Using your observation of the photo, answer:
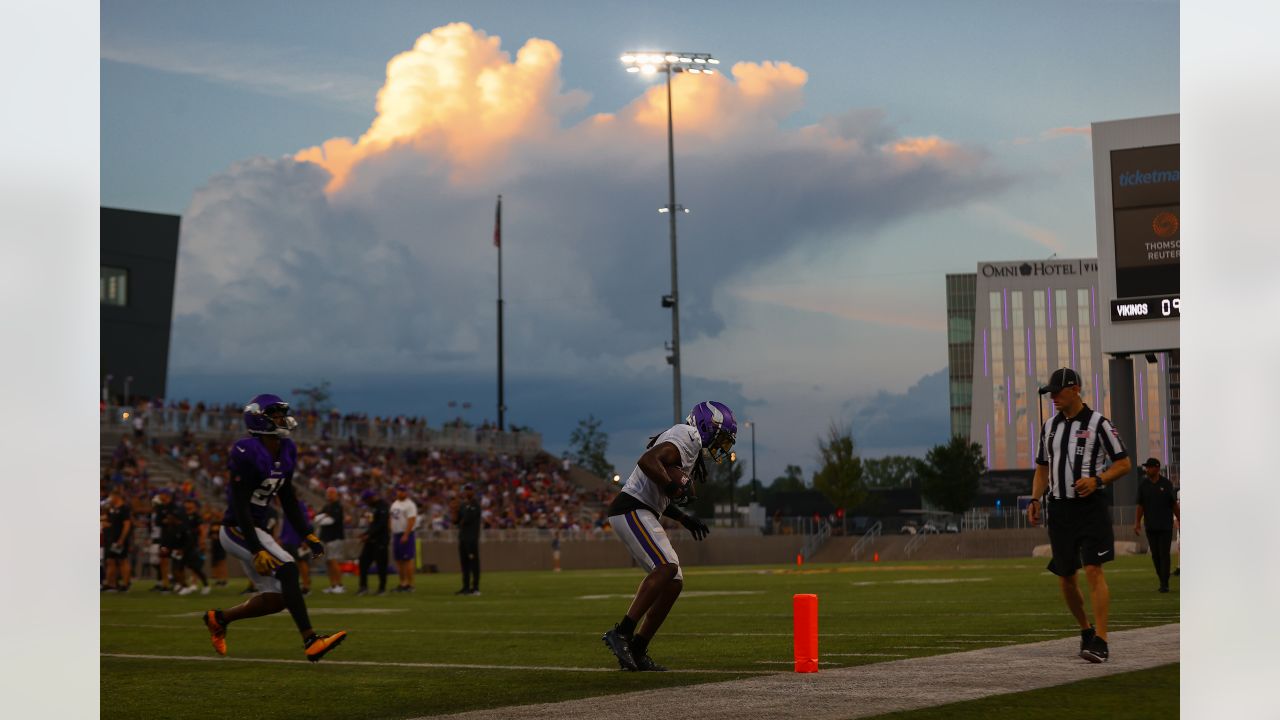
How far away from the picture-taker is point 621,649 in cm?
1082

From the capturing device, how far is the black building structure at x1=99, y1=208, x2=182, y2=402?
240 ft

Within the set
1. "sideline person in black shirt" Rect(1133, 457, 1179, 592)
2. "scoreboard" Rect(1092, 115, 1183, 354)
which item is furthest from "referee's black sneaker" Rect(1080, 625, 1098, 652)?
"scoreboard" Rect(1092, 115, 1183, 354)

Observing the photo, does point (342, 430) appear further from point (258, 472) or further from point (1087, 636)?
point (1087, 636)

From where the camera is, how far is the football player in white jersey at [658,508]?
1072 cm

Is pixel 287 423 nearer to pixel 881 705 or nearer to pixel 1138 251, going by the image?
pixel 881 705

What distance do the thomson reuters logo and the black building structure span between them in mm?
49607

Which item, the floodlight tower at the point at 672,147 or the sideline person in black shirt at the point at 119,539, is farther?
the floodlight tower at the point at 672,147

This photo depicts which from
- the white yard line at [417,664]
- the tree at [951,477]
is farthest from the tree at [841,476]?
the white yard line at [417,664]

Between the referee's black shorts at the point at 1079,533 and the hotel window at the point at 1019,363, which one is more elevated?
the hotel window at the point at 1019,363

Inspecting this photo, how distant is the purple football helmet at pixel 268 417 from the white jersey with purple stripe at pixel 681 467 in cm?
256

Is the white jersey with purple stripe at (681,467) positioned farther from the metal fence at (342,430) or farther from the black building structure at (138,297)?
the black building structure at (138,297)

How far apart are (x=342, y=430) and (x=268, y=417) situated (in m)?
48.2
